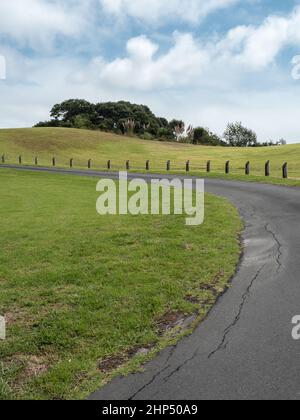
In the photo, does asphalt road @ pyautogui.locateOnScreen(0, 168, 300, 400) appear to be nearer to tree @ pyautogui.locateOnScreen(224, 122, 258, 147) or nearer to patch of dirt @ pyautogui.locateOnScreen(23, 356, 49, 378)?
patch of dirt @ pyautogui.locateOnScreen(23, 356, 49, 378)

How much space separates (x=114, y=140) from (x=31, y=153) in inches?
900

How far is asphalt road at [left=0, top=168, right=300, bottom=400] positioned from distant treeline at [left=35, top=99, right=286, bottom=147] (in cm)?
9556

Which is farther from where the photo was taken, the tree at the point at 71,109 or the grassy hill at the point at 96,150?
the tree at the point at 71,109

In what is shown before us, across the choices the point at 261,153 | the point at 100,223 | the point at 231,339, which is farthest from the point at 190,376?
the point at 261,153

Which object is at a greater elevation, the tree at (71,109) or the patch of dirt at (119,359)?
the tree at (71,109)

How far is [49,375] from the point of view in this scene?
432cm

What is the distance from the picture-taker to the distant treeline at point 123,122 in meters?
108

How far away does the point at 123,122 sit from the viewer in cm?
11469

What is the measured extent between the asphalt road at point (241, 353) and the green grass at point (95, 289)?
10.7 inches

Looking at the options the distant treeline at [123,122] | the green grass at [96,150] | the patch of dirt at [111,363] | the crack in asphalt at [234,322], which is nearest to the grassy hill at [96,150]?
the green grass at [96,150]

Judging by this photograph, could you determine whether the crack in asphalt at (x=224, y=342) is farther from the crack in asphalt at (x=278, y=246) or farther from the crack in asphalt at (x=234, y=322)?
the crack in asphalt at (x=278, y=246)

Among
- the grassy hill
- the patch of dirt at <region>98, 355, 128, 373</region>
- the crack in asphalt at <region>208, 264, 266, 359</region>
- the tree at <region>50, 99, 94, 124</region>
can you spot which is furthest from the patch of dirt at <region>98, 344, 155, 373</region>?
the tree at <region>50, 99, 94, 124</region>
